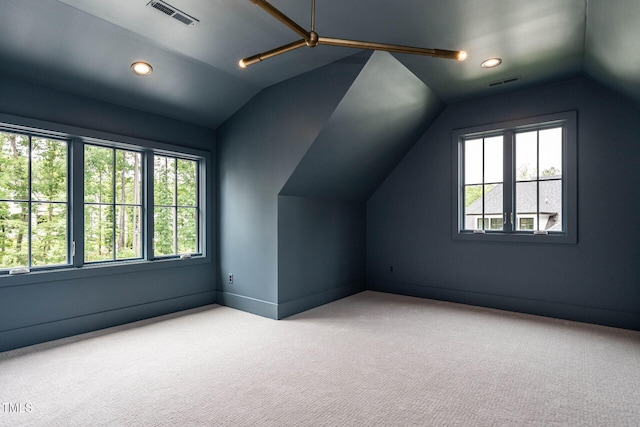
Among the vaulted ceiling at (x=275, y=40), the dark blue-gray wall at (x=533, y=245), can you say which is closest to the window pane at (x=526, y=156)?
the dark blue-gray wall at (x=533, y=245)

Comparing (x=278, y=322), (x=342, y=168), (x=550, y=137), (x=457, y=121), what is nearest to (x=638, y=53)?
(x=550, y=137)

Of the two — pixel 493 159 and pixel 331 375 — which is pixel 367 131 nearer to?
pixel 493 159

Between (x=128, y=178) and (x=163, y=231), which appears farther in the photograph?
(x=163, y=231)

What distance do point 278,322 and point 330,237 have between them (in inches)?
57.7

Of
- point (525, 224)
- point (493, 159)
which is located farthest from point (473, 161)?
point (525, 224)

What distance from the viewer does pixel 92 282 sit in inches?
139

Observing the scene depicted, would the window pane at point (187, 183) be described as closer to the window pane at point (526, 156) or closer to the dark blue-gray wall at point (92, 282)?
the dark blue-gray wall at point (92, 282)

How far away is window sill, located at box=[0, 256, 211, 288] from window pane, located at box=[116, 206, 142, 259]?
132 millimetres

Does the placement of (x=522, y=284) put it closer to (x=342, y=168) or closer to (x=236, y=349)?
(x=342, y=168)

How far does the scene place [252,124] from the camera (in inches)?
170

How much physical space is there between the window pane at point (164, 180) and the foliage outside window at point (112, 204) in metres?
0.18

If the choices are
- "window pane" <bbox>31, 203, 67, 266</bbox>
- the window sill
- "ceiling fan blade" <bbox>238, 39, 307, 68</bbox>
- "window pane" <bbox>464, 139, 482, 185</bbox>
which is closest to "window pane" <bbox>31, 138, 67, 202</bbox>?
"window pane" <bbox>31, 203, 67, 266</bbox>

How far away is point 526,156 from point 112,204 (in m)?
5.02

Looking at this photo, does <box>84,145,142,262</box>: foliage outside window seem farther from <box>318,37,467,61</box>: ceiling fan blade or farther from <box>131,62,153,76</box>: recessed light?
<box>318,37,467,61</box>: ceiling fan blade
